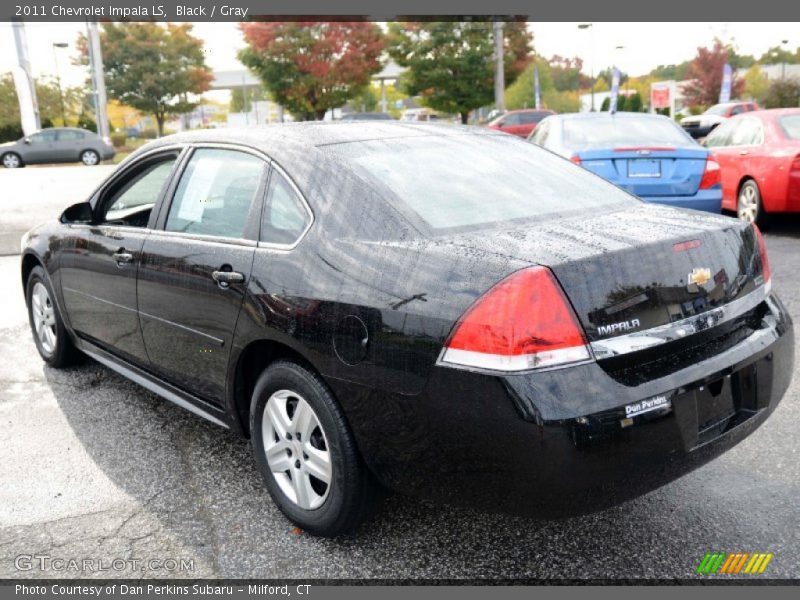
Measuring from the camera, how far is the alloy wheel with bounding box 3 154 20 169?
91.7 ft

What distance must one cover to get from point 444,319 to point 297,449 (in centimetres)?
93

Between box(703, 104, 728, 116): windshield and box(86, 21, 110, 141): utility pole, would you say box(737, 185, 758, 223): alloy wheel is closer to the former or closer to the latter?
box(703, 104, 728, 116): windshield

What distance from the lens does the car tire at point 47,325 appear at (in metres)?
4.84

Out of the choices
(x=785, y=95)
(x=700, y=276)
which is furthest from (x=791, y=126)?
(x=785, y=95)

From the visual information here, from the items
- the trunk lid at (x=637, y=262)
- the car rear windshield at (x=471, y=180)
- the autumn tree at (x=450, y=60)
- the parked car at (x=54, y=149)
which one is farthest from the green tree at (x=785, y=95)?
the trunk lid at (x=637, y=262)

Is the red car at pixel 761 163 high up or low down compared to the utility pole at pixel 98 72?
down

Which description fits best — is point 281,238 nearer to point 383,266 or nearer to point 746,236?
point 383,266

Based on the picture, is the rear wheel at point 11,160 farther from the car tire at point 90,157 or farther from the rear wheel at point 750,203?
the rear wheel at point 750,203

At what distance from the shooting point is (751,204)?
9.28 metres

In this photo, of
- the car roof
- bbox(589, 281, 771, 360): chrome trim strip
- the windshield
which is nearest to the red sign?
the windshield

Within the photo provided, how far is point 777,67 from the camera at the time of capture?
6481 centimetres

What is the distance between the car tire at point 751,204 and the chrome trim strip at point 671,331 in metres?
6.95

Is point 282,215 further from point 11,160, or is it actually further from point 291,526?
point 11,160

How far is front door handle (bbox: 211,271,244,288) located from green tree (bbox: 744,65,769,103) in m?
57.8
